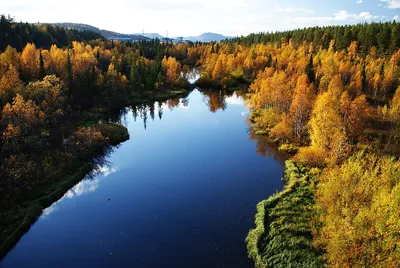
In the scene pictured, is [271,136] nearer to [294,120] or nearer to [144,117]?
[294,120]

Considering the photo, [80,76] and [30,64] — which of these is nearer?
[80,76]

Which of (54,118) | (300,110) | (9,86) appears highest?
(9,86)

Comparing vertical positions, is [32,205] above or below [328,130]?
below

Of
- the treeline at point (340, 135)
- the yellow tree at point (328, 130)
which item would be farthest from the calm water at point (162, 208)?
the yellow tree at point (328, 130)

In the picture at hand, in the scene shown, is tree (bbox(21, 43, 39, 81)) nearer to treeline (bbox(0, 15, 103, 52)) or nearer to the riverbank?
treeline (bbox(0, 15, 103, 52))

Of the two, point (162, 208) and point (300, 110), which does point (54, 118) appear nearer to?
point (162, 208)

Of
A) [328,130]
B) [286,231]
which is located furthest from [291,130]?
[286,231]
